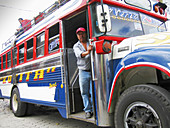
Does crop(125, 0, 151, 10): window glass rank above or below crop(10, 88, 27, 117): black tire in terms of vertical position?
above

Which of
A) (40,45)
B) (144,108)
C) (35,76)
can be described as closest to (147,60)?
(144,108)

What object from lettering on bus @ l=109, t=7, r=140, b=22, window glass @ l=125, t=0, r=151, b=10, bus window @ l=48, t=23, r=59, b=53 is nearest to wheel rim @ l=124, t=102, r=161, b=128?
lettering on bus @ l=109, t=7, r=140, b=22

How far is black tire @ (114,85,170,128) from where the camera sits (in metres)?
2.11

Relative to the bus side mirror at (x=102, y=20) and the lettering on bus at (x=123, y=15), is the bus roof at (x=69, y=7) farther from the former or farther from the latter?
the bus side mirror at (x=102, y=20)

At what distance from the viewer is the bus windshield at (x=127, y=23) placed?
122 inches

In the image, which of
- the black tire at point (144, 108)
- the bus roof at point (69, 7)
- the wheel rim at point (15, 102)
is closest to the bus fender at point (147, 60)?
the black tire at point (144, 108)

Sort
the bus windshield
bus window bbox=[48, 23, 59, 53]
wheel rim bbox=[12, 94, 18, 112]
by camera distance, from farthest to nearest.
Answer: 1. wheel rim bbox=[12, 94, 18, 112]
2. bus window bbox=[48, 23, 59, 53]
3. the bus windshield

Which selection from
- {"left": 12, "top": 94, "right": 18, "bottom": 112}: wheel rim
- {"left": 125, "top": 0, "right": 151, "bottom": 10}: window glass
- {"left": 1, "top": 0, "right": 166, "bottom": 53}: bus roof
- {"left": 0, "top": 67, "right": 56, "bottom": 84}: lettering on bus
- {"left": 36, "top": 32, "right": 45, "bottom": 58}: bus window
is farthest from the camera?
{"left": 12, "top": 94, "right": 18, "bottom": 112}: wheel rim

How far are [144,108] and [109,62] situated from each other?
3.01 ft

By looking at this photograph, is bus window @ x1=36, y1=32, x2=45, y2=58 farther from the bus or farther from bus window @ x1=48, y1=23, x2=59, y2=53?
bus window @ x1=48, y1=23, x2=59, y2=53

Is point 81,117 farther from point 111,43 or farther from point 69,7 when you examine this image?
point 69,7

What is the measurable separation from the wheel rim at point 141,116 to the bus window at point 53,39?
2.28m

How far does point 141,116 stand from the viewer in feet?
7.73

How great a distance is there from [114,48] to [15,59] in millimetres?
4728
